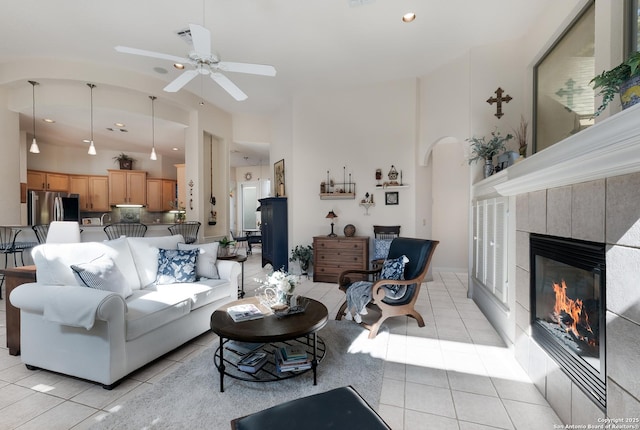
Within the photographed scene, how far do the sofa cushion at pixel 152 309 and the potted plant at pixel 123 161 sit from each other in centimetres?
661

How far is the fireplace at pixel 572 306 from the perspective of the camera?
4.88ft

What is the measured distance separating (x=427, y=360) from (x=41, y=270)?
325 cm

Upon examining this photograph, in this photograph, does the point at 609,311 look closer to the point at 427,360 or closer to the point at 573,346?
the point at 573,346

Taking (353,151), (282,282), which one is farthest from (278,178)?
(282,282)

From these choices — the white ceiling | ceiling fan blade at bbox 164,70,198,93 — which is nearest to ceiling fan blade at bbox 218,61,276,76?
ceiling fan blade at bbox 164,70,198,93

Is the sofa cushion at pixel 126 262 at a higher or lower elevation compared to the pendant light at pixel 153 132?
lower

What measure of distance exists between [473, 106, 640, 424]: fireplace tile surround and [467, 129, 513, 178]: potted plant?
183 cm

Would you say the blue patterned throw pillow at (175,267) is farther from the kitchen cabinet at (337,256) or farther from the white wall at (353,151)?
the white wall at (353,151)

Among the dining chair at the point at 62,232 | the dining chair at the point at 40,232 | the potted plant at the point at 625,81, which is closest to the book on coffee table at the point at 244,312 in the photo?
the dining chair at the point at 62,232

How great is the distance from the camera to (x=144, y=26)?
352 centimetres

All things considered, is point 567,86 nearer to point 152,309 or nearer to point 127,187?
point 152,309

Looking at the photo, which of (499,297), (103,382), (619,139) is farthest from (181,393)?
(499,297)

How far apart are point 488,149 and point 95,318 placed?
4.50m

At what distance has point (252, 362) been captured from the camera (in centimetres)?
222
